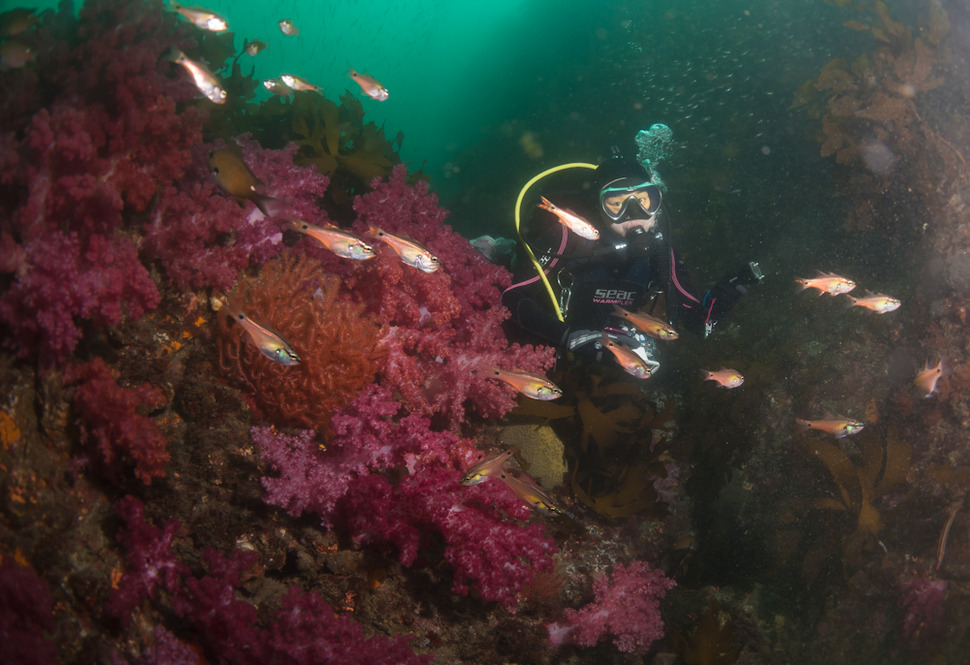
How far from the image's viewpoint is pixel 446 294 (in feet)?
12.8

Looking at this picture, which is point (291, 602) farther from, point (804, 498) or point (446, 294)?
point (804, 498)

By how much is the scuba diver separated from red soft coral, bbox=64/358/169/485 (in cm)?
364

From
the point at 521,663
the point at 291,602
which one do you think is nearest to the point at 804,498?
the point at 521,663

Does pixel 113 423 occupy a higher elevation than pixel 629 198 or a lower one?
lower

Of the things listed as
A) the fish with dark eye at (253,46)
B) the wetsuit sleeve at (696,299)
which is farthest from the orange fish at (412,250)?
the fish with dark eye at (253,46)

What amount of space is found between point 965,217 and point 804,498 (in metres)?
5.19

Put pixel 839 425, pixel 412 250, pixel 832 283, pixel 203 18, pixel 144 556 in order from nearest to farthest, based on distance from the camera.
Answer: pixel 144 556
pixel 412 250
pixel 203 18
pixel 839 425
pixel 832 283

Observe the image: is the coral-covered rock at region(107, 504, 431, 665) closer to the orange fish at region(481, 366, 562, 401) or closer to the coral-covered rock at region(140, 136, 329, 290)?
the coral-covered rock at region(140, 136, 329, 290)

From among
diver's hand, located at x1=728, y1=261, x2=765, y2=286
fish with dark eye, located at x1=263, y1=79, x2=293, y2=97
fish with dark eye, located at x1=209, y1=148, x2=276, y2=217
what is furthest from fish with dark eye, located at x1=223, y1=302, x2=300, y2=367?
diver's hand, located at x1=728, y1=261, x2=765, y2=286

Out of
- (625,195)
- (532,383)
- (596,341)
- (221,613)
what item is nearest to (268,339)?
(221,613)

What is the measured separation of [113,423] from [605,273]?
5024mm

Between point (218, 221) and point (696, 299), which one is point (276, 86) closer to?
point (218, 221)

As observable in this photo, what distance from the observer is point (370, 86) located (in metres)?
4.78

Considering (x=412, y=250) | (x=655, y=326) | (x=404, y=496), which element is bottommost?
(x=404, y=496)
